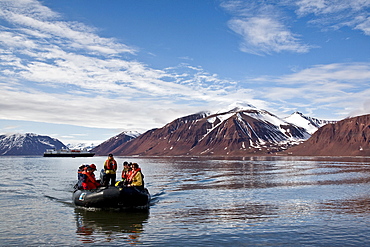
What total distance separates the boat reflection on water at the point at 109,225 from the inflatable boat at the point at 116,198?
1.64 ft

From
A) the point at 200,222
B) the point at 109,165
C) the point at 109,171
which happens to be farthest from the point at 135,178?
the point at 200,222

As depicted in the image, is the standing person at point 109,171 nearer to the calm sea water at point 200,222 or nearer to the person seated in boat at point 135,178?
the person seated in boat at point 135,178

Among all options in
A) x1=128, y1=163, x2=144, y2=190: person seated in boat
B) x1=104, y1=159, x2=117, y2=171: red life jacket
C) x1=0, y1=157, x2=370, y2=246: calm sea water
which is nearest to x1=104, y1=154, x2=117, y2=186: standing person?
x1=104, y1=159, x2=117, y2=171: red life jacket

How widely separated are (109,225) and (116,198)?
12.2ft

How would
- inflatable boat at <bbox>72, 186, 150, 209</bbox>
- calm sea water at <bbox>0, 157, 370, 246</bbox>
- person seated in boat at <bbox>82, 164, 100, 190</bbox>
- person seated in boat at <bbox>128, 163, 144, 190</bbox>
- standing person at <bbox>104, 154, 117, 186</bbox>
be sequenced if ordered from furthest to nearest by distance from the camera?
standing person at <bbox>104, 154, 117, 186</bbox> < person seated in boat at <bbox>82, 164, 100, 190</bbox> < person seated in boat at <bbox>128, 163, 144, 190</bbox> < inflatable boat at <bbox>72, 186, 150, 209</bbox> < calm sea water at <bbox>0, 157, 370, 246</bbox>

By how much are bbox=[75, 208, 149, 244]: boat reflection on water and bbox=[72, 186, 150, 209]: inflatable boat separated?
1.64 feet

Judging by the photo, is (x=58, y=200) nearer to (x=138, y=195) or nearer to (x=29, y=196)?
(x=29, y=196)

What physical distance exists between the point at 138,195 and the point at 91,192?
132 inches

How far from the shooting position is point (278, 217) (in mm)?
21422

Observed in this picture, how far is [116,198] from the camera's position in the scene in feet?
77.7

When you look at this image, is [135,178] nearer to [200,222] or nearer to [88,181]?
[88,181]

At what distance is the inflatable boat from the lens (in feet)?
78.0

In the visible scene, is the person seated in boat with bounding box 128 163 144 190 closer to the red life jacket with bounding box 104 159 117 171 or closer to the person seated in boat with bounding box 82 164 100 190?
the person seated in boat with bounding box 82 164 100 190

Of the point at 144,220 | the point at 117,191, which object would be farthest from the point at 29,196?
the point at 144,220
